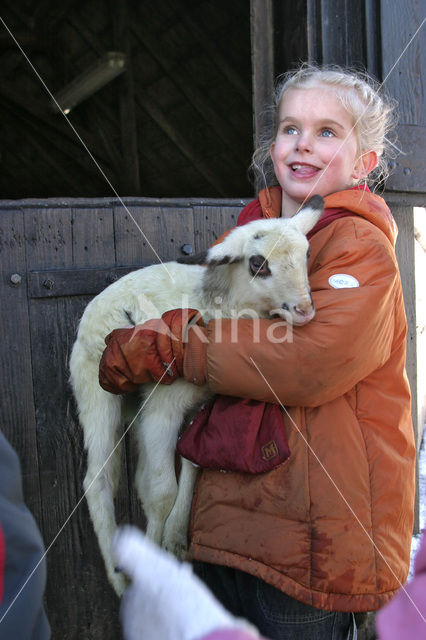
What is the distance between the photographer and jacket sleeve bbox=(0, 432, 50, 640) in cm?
98

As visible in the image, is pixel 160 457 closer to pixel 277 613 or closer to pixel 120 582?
pixel 120 582

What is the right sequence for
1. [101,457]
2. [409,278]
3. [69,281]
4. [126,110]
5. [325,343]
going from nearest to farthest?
[325,343] → [101,457] → [69,281] → [409,278] → [126,110]

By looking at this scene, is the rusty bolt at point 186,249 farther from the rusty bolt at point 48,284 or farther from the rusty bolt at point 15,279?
the rusty bolt at point 15,279

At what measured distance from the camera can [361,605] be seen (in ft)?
5.12

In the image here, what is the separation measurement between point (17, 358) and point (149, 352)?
A: 1.17 meters

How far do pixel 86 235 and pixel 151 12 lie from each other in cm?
445

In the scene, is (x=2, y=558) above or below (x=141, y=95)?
below

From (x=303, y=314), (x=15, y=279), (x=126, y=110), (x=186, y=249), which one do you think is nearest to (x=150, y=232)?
(x=186, y=249)

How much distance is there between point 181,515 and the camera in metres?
1.89

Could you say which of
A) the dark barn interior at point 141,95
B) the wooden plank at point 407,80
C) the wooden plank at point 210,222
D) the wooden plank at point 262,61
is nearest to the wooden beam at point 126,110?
the dark barn interior at point 141,95

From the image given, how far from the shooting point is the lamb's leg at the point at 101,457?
6.40 feet

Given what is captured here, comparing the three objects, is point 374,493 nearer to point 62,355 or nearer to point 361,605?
point 361,605

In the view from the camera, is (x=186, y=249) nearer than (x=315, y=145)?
No

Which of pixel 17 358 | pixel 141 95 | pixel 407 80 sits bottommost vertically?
pixel 17 358
